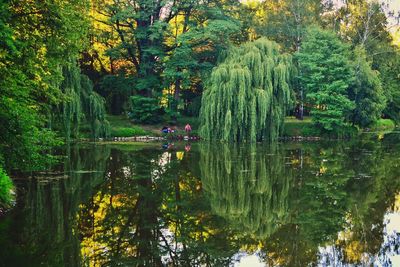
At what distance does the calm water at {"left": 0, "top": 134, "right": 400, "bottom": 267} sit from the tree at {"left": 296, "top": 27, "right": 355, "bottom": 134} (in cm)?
1756

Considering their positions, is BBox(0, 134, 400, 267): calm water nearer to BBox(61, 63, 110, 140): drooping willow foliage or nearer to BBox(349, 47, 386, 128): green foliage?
BBox(61, 63, 110, 140): drooping willow foliage

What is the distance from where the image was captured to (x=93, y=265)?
26.3ft

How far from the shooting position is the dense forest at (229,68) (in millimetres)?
30625

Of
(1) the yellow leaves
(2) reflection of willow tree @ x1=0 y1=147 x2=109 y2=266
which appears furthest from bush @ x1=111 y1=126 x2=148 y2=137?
(2) reflection of willow tree @ x1=0 y1=147 x2=109 y2=266

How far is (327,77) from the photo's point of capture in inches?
1535

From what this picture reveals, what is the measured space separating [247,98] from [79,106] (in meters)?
11.1

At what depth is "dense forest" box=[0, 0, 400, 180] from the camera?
100 ft

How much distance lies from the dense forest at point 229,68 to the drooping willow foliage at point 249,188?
620 cm

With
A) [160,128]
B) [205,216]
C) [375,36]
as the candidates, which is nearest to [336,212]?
[205,216]

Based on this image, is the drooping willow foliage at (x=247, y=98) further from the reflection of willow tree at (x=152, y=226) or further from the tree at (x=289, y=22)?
the reflection of willow tree at (x=152, y=226)

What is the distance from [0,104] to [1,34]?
2.04 m

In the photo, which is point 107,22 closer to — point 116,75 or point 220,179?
point 116,75

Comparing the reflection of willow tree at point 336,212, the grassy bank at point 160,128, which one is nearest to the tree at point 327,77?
the grassy bank at point 160,128

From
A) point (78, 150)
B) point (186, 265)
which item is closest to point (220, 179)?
point (186, 265)
